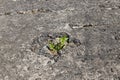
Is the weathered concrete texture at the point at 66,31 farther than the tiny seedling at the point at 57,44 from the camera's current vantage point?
No

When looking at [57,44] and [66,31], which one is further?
[66,31]

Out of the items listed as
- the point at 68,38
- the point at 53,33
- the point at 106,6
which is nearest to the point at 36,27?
the point at 53,33

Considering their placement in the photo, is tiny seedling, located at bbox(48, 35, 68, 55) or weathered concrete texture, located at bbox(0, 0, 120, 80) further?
tiny seedling, located at bbox(48, 35, 68, 55)

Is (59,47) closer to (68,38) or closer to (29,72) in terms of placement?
(68,38)
